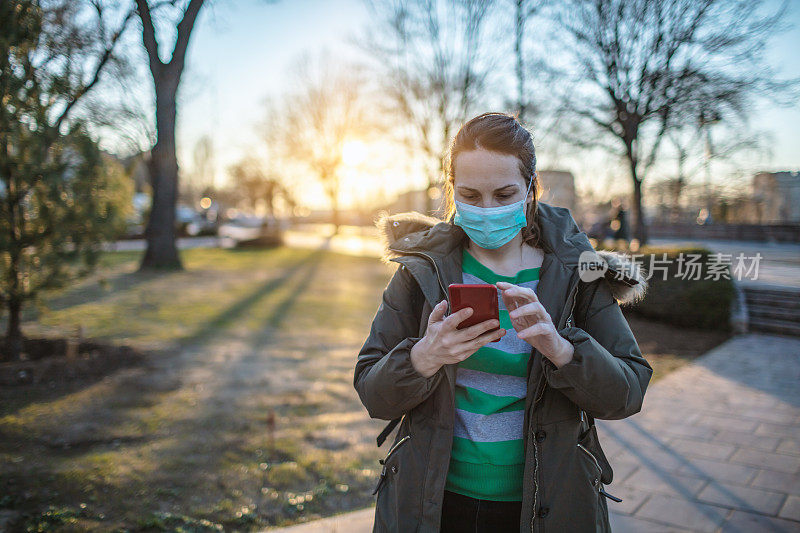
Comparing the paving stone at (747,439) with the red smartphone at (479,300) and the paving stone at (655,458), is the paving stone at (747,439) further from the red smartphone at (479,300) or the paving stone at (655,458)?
the red smartphone at (479,300)

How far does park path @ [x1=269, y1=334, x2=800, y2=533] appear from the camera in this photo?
3.98 meters

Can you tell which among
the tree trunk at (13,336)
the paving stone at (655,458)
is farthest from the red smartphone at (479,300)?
the tree trunk at (13,336)

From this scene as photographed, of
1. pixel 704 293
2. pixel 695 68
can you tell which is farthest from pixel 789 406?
pixel 695 68

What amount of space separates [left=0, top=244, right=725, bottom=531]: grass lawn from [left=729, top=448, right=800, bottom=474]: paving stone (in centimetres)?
332

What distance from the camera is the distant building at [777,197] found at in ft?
77.8

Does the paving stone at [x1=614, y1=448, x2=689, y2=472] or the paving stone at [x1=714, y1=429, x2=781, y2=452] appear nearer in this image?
the paving stone at [x1=614, y1=448, x2=689, y2=472]

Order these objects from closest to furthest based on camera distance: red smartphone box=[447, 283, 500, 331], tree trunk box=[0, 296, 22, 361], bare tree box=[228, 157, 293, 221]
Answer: red smartphone box=[447, 283, 500, 331] < tree trunk box=[0, 296, 22, 361] < bare tree box=[228, 157, 293, 221]

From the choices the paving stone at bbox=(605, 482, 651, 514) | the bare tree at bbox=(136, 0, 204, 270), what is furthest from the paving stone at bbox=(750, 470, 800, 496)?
the bare tree at bbox=(136, 0, 204, 270)

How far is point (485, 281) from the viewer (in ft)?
6.31

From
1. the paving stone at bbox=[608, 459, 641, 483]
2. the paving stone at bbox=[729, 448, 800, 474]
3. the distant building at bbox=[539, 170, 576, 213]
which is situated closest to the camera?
the distant building at bbox=[539, 170, 576, 213]

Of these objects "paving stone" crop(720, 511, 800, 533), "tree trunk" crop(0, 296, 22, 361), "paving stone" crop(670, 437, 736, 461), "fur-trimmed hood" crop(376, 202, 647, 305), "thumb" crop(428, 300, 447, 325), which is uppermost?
"fur-trimmed hood" crop(376, 202, 647, 305)

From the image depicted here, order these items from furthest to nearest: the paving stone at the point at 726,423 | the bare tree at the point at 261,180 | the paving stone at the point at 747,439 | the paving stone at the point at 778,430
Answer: the bare tree at the point at 261,180 < the paving stone at the point at 726,423 < the paving stone at the point at 778,430 < the paving stone at the point at 747,439

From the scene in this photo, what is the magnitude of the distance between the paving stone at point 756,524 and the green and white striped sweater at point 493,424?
2974 mm

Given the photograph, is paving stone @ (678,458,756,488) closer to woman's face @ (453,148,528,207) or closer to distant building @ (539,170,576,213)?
distant building @ (539,170,576,213)
